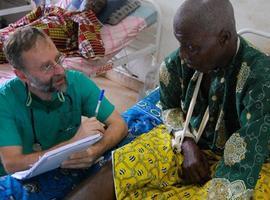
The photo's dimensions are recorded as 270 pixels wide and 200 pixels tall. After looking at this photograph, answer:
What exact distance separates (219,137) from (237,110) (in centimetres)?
15

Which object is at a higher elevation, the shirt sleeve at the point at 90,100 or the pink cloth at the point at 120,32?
the shirt sleeve at the point at 90,100

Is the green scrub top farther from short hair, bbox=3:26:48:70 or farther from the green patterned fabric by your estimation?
the green patterned fabric

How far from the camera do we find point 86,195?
1402mm

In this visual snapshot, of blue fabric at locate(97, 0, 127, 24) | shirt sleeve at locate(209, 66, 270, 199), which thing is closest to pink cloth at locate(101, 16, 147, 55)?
blue fabric at locate(97, 0, 127, 24)

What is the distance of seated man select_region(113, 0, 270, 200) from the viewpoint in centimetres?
131

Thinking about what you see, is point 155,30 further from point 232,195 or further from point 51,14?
point 232,195

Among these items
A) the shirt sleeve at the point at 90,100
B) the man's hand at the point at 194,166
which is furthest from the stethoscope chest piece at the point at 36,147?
the man's hand at the point at 194,166

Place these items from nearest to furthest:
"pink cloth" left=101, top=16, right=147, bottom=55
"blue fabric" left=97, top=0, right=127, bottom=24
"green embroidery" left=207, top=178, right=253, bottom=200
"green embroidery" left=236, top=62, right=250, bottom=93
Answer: "green embroidery" left=207, top=178, right=253, bottom=200 < "green embroidery" left=236, top=62, right=250, bottom=93 < "pink cloth" left=101, top=16, right=147, bottom=55 < "blue fabric" left=97, top=0, right=127, bottom=24

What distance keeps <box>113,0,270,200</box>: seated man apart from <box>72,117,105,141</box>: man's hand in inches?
6.5

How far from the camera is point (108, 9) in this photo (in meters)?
2.80

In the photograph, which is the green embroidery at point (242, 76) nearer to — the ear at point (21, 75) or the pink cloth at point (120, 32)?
the ear at point (21, 75)

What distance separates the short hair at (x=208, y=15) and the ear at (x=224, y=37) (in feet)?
0.04

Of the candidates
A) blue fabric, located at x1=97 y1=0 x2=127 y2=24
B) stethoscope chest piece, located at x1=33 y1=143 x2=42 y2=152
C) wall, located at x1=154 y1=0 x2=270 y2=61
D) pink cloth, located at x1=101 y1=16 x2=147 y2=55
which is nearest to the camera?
stethoscope chest piece, located at x1=33 y1=143 x2=42 y2=152

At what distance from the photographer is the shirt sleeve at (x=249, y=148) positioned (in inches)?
50.9
